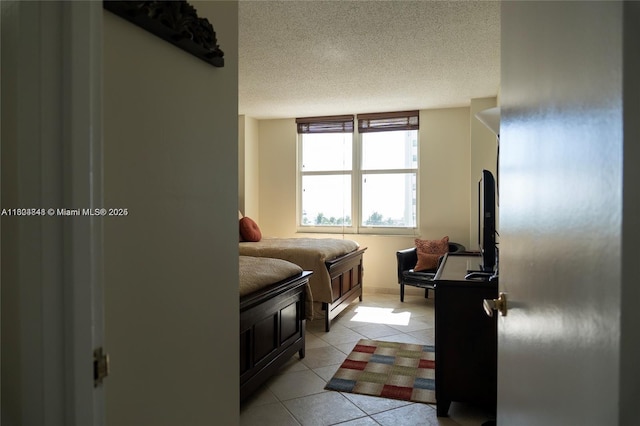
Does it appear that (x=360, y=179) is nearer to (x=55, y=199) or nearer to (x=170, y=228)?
(x=170, y=228)

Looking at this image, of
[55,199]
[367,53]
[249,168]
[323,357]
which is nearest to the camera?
[55,199]

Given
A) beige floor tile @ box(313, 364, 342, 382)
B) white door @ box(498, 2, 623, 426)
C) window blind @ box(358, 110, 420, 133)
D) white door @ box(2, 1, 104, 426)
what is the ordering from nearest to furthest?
white door @ box(498, 2, 623, 426), white door @ box(2, 1, 104, 426), beige floor tile @ box(313, 364, 342, 382), window blind @ box(358, 110, 420, 133)

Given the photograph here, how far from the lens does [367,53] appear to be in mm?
3574

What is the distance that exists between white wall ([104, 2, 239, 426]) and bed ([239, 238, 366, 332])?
2.20 metres

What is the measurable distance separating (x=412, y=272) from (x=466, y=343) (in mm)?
2777

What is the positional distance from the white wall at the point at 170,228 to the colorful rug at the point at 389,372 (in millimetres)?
1562

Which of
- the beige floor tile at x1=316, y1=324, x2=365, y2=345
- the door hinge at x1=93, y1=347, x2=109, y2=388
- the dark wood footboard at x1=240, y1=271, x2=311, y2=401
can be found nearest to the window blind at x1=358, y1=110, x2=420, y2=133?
the beige floor tile at x1=316, y1=324, x2=365, y2=345

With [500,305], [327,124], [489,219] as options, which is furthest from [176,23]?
[327,124]

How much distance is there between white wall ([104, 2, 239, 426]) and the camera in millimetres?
980

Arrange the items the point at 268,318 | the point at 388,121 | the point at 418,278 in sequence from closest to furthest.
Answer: the point at 268,318
the point at 418,278
the point at 388,121

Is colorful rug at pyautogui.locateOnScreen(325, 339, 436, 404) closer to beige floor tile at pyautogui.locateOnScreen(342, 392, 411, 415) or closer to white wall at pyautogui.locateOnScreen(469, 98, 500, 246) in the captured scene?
beige floor tile at pyautogui.locateOnScreen(342, 392, 411, 415)

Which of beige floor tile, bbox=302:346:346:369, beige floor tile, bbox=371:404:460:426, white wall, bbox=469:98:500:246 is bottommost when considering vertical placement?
beige floor tile, bbox=302:346:346:369

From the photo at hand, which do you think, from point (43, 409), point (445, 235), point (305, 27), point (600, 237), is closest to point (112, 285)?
point (43, 409)

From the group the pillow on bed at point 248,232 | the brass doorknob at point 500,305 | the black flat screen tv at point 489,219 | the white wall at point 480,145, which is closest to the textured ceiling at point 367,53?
the white wall at point 480,145
